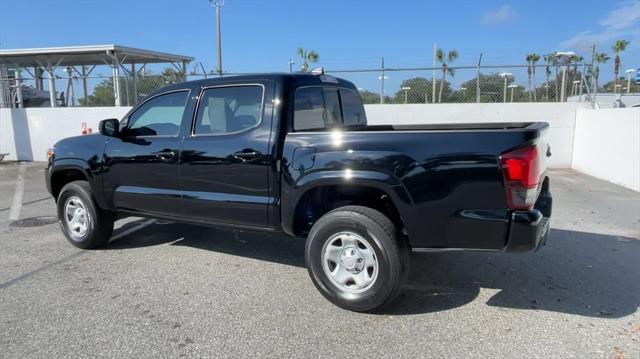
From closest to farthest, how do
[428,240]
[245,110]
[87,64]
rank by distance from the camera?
[428,240] → [245,110] → [87,64]

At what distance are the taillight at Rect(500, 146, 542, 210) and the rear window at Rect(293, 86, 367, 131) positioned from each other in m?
1.79

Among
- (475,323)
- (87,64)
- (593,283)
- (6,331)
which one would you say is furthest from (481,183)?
(87,64)

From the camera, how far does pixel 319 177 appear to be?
376cm

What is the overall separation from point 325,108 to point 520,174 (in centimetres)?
209

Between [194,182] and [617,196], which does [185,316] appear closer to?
[194,182]

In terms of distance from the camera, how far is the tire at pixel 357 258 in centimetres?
356

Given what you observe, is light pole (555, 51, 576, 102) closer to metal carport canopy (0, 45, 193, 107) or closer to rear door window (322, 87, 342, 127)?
rear door window (322, 87, 342, 127)

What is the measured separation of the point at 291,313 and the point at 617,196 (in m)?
7.59

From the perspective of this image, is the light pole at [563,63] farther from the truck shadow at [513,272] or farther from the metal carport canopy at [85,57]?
the metal carport canopy at [85,57]

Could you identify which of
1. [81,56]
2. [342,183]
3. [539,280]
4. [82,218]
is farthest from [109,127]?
[81,56]

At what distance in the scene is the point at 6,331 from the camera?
347 centimetres

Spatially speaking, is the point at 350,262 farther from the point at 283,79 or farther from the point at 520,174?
the point at 283,79

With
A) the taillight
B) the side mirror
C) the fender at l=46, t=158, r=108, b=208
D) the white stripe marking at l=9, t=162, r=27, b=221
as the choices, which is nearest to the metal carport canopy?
the white stripe marking at l=9, t=162, r=27, b=221

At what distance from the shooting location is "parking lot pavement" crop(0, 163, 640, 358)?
128 inches
